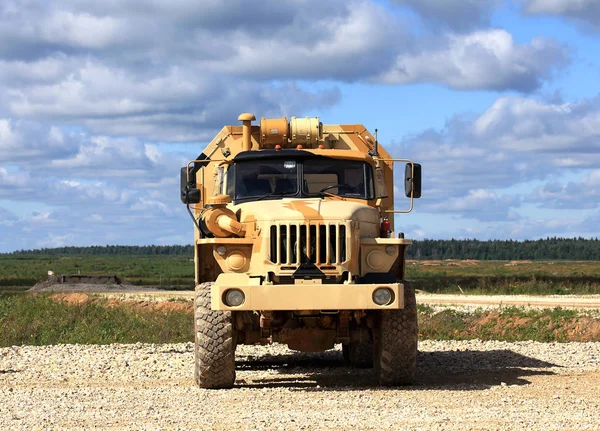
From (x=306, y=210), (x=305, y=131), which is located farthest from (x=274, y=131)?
(x=306, y=210)

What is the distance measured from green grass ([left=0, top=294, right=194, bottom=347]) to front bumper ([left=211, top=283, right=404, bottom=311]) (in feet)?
27.8

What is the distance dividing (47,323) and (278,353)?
6371 mm

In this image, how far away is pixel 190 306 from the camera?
3650 cm

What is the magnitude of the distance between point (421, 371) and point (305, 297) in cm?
432

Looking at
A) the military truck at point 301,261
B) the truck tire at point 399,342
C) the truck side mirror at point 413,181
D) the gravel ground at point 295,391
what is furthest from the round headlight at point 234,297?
the truck side mirror at point 413,181

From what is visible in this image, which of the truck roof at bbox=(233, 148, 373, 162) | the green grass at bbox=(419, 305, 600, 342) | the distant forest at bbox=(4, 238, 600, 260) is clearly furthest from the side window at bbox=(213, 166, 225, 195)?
the distant forest at bbox=(4, 238, 600, 260)

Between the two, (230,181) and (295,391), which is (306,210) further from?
(295,391)

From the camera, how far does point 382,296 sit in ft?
40.9

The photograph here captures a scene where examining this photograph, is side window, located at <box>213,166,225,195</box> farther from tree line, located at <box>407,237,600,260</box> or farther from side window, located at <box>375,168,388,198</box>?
tree line, located at <box>407,237,600,260</box>

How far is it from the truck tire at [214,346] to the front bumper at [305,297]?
59cm

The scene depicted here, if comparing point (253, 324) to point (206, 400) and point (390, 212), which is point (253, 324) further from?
point (390, 212)

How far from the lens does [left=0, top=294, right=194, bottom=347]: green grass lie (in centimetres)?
2066

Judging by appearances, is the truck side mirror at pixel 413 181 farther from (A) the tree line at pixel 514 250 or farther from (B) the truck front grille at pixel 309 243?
(A) the tree line at pixel 514 250

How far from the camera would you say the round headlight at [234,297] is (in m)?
12.4
